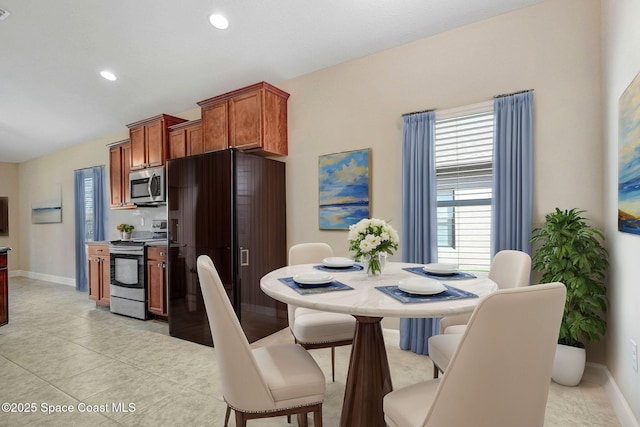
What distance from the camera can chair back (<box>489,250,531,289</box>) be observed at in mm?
1895

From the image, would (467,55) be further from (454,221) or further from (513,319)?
(513,319)

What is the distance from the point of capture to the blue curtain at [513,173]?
96.6 inches

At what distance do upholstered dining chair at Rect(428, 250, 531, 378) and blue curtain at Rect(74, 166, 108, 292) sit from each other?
605 cm

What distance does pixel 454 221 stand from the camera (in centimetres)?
288

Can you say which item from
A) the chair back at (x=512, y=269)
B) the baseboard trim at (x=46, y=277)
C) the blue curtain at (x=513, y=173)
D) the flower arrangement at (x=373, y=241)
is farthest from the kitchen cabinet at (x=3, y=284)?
the blue curtain at (x=513, y=173)

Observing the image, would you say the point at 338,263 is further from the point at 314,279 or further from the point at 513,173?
the point at 513,173

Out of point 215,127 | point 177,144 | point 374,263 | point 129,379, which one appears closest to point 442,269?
point 374,263

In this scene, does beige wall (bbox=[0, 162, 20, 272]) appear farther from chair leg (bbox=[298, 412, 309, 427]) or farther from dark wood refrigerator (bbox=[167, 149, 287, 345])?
chair leg (bbox=[298, 412, 309, 427])

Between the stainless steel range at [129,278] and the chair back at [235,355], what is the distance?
3112 millimetres

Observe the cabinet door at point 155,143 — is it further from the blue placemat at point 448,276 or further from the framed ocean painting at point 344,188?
the blue placemat at point 448,276

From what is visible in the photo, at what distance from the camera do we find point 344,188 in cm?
335

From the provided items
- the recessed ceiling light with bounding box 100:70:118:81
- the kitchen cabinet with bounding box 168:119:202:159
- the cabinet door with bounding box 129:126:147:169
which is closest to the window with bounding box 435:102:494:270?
the kitchen cabinet with bounding box 168:119:202:159

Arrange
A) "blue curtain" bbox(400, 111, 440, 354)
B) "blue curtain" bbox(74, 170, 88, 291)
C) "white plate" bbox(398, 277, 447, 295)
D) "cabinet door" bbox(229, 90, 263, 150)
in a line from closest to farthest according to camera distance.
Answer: "white plate" bbox(398, 277, 447, 295) < "blue curtain" bbox(400, 111, 440, 354) < "cabinet door" bbox(229, 90, 263, 150) < "blue curtain" bbox(74, 170, 88, 291)

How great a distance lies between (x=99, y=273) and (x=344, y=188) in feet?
12.7
